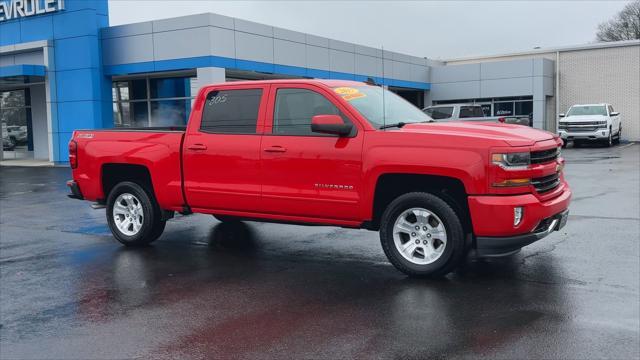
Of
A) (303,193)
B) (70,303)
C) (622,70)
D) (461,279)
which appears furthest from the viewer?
(622,70)

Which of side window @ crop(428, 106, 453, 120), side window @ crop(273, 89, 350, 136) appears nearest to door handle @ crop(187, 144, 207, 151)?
side window @ crop(273, 89, 350, 136)

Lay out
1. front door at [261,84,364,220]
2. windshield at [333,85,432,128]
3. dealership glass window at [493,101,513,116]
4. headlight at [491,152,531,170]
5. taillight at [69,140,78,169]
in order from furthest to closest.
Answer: dealership glass window at [493,101,513,116] < taillight at [69,140,78,169] < windshield at [333,85,432,128] < front door at [261,84,364,220] < headlight at [491,152,531,170]

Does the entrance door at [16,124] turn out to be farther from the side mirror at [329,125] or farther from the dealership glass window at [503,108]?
the side mirror at [329,125]

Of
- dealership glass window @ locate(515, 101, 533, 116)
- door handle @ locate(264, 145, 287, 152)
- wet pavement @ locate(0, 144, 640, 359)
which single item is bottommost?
wet pavement @ locate(0, 144, 640, 359)

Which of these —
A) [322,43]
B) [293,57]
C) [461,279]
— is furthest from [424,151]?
[322,43]

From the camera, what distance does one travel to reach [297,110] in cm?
728

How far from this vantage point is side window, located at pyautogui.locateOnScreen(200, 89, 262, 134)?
756 cm

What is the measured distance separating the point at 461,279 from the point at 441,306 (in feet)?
3.19

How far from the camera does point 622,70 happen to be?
37531 mm

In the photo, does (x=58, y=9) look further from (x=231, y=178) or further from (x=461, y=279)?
(x=461, y=279)

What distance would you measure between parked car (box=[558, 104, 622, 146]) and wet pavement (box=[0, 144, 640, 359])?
2186 centimetres

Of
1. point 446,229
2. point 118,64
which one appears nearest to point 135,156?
point 446,229

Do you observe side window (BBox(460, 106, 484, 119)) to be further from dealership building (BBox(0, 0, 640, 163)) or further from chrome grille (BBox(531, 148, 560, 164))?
chrome grille (BBox(531, 148, 560, 164))

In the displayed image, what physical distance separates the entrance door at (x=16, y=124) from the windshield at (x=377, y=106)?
86.8 ft
